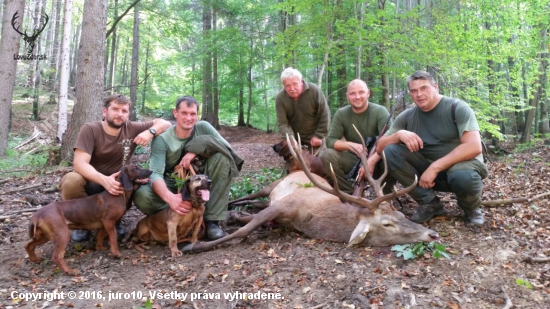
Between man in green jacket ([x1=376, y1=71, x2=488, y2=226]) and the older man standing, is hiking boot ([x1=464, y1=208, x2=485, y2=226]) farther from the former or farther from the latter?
the older man standing

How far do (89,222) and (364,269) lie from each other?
111 inches

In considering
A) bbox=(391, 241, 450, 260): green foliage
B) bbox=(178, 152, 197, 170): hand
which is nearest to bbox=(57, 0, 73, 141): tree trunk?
bbox=(178, 152, 197, 170): hand

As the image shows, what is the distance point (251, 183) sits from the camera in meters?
6.66

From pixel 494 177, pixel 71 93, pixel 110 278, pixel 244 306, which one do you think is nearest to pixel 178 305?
pixel 244 306

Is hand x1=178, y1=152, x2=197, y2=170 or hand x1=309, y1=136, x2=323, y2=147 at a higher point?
hand x1=309, y1=136, x2=323, y2=147

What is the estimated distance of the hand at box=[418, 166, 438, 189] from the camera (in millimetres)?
3914

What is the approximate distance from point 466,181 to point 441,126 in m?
0.70

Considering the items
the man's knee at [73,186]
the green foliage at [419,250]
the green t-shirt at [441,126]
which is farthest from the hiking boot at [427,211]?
the man's knee at [73,186]

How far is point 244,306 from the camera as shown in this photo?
299cm

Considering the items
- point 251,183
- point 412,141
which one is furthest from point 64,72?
point 412,141

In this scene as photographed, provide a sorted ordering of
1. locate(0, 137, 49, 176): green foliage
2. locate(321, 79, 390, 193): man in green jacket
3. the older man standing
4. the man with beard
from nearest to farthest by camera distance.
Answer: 1. the man with beard
2. locate(321, 79, 390, 193): man in green jacket
3. the older man standing
4. locate(0, 137, 49, 176): green foliage

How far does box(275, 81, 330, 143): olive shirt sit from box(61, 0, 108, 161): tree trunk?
406cm

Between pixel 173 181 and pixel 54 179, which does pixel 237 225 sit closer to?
pixel 173 181

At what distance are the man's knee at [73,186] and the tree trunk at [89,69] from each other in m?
3.74
